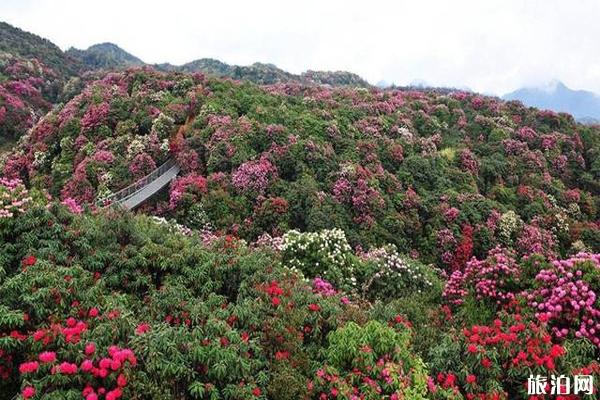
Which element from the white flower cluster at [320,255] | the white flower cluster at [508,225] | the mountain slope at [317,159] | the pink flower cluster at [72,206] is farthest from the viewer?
the white flower cluster at [508,225]

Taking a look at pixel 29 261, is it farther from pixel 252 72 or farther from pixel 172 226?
pixel 252 72

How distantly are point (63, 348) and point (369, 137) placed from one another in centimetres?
2359

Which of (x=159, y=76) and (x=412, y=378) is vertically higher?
(x=159, y=76)

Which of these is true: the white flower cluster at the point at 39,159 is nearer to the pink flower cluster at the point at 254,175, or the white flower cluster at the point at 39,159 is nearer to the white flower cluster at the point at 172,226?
the pink flower cluster at the point at 254,175

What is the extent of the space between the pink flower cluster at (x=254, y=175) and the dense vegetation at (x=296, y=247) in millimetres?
110

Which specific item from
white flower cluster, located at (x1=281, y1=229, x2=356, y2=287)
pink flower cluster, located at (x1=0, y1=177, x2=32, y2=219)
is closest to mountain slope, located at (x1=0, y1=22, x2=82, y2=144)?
pink flower cluster, located at (x1=0, y1=177, x2=32, y2=219)

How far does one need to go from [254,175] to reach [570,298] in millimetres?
15272

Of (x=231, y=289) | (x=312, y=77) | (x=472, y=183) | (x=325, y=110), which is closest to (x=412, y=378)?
(x=231, y=289)

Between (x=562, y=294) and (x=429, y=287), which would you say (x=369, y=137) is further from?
(x=562, y=294)

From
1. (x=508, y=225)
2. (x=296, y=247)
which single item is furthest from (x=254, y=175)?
(x=508, y=225)

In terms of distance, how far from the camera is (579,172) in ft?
99.0

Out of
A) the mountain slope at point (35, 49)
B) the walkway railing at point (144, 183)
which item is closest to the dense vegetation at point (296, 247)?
the walkway railing at point (144, 183)

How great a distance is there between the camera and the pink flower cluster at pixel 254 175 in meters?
22.0

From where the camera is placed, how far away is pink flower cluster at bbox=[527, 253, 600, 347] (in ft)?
29.4
